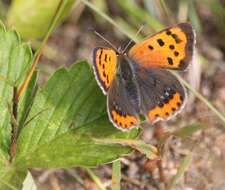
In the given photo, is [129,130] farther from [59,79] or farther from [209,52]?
[209,52]

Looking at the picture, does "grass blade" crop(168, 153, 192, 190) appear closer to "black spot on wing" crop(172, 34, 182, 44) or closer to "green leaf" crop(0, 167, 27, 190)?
"black spot on wing" crop(172, 34, 182, 44)

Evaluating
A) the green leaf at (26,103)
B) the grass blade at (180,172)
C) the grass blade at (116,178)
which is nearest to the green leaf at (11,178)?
the green leaf at (26,103)

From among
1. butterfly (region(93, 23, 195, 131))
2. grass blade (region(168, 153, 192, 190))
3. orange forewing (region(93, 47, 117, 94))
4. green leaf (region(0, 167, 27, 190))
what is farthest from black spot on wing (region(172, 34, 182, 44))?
green leaf (region(0, 167, 27, 190))

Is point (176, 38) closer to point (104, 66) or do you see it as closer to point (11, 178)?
point (104, 66)

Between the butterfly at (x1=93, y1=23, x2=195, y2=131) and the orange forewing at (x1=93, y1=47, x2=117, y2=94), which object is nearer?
the orange forewing at (x1=93, y1=47, x2=117, y2=94)

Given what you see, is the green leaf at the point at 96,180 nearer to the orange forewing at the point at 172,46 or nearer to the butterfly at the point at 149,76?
the butterfly at the point at 149,76

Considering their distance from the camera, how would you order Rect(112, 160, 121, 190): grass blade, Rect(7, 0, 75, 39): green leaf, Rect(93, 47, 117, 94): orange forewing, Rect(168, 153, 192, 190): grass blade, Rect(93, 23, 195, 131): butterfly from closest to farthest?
1. Rect(93, 47, 117, 94): orange forewing
2. Rect(93, 23, 195, 131): butterfly
3. Rect(112, 160, 121, 190): grass blade
4. Rect(168, 153, 192, 190): grass blade
5. Rect(7, 0, 75, 39): green leaf
